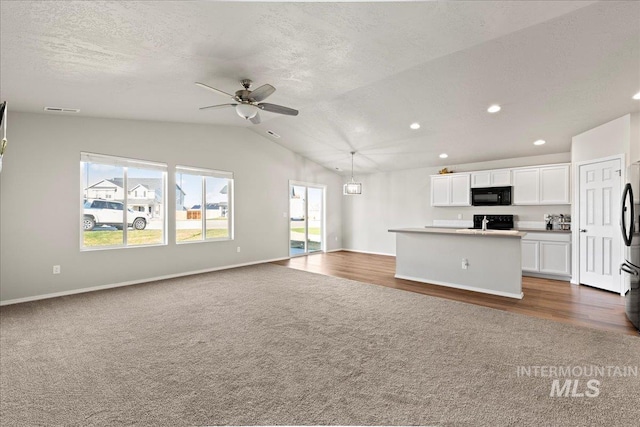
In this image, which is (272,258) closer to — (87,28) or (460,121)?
(460,121)

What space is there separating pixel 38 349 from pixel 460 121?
6221 mm

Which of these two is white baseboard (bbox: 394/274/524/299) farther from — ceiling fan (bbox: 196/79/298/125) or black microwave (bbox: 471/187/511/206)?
ceiling fan (bbox: 196/79/298/125)

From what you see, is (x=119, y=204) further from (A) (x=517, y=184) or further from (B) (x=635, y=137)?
(B) (x=635, y=137)

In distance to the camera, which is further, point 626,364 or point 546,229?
point 546,229

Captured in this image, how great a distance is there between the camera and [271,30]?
270cm

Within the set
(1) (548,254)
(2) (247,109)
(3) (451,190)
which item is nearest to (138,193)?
(2) (247,109)

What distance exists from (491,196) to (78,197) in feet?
25.6

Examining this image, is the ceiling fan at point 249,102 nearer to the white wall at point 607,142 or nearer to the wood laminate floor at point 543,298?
the wood laminate floor at point 543,298

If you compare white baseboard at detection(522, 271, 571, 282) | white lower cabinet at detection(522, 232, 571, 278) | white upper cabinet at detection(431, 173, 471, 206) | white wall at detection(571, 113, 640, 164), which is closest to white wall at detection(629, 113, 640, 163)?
white wall at detection(571, 113, 640, 164)

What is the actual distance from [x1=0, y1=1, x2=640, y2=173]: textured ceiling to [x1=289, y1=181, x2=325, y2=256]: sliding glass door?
3.34 metres

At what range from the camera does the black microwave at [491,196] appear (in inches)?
245

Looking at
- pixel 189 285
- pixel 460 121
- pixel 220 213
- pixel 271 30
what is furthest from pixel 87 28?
pixel 460 121

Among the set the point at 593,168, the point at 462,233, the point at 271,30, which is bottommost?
the point at 462,233

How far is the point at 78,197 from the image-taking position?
4.62m
